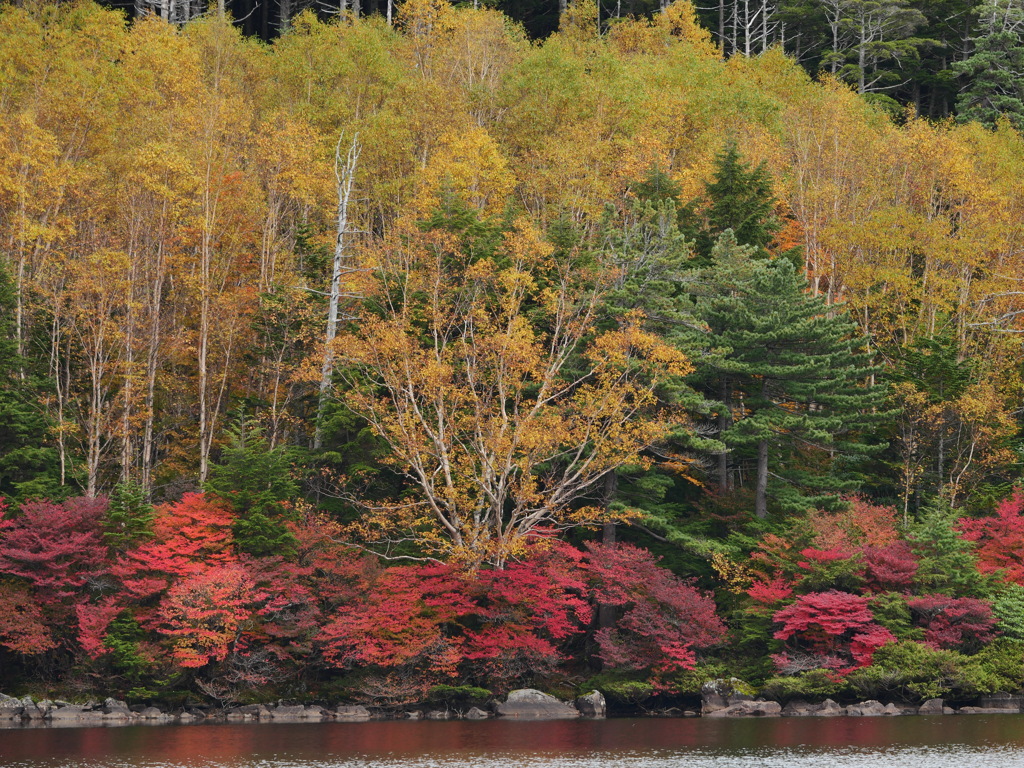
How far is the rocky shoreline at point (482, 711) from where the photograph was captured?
2956 centimetres

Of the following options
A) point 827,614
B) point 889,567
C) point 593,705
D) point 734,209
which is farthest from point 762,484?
point 734,209

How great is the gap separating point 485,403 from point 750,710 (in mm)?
11164

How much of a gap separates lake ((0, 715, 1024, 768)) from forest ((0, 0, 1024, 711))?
256 centimetres

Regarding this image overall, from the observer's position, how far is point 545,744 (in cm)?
2434

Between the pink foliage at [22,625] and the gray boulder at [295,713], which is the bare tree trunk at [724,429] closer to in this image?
the gray boulder at [295,713]

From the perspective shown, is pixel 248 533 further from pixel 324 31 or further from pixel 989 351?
pixel 324 31

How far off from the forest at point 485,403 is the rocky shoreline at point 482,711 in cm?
46

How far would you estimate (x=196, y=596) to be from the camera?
1158 inches

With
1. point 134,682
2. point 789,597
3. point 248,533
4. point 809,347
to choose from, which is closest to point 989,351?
point 809,347

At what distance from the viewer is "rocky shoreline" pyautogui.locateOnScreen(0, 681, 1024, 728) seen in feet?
97.0

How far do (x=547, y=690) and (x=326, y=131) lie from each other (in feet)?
91.4

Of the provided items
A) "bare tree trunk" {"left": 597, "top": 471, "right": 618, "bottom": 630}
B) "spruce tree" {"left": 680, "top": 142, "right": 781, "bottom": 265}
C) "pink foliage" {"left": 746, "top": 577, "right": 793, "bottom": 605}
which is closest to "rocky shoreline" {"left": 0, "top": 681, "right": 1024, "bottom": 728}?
"bare tree trunk" {"left": 597, "top": 471, "right": 618, "bottom": 630}

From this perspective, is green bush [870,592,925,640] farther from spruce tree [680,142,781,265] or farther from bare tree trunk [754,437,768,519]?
spruce tree [680,142,781,265]

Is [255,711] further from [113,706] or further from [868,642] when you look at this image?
[868,642]
